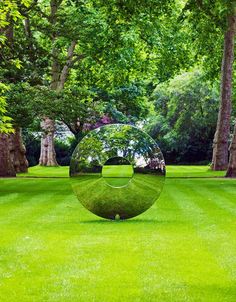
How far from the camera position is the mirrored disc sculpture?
14.3 m

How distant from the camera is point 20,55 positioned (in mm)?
24625

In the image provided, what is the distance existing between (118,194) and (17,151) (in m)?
23.2

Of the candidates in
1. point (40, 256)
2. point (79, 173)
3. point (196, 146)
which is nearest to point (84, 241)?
point (40, 256)

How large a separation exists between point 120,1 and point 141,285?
60.8 feet

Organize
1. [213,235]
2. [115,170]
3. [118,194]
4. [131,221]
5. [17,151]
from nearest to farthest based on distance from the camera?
[213,235], [118,194], [115,170], [131,221], [17,151]

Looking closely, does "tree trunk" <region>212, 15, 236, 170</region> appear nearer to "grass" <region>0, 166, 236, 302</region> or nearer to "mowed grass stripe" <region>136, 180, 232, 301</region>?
"grass" <region>0, 166, 236, 302</region>

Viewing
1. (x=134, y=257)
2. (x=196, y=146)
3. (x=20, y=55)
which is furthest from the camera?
(x=196, y=146)

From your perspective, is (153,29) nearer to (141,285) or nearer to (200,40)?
(200,40)

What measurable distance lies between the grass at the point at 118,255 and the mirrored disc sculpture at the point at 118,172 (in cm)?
48

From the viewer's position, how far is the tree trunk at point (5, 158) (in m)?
30.1

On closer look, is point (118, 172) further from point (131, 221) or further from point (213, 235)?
point (213, 235)

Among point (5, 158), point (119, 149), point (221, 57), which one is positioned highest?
point (221, 57)

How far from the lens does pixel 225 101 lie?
36.6 m

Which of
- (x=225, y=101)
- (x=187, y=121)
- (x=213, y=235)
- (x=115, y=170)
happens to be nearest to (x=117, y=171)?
(x=115, y=170)
